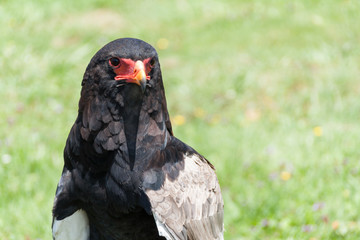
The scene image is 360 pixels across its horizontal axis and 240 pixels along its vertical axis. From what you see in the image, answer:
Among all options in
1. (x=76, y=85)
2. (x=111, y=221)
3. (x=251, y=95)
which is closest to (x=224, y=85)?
(x=251, y=95)

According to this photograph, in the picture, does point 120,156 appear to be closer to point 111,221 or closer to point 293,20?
point 111,221

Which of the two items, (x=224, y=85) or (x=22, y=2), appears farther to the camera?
(x=22, y=2)

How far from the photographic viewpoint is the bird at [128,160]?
2959 mm

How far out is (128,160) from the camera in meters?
3.04

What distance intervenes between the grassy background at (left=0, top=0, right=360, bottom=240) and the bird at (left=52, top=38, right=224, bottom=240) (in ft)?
4.39

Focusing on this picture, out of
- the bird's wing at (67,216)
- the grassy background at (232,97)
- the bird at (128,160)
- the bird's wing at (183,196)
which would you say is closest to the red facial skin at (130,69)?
A: the bird at (128,160)

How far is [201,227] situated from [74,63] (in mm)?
4308

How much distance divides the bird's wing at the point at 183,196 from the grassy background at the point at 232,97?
1140mm

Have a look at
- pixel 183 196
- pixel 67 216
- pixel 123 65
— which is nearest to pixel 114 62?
pixel 123 65

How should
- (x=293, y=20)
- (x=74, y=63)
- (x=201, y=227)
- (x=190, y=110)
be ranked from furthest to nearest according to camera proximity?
(x=293, y=20), (x=74, y=63), (x=190, y=110), (x=201, y=227)

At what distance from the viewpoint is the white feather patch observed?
3.34m

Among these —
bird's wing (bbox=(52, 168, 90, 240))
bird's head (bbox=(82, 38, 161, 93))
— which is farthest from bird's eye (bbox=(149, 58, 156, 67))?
bird's wing (bbox=(52, 168, 90, 240))

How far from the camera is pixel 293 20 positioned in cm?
761

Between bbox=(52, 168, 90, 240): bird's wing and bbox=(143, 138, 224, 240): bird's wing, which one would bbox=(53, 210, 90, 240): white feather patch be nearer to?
bbox=(52, 168, 90, 240): bird's wing
